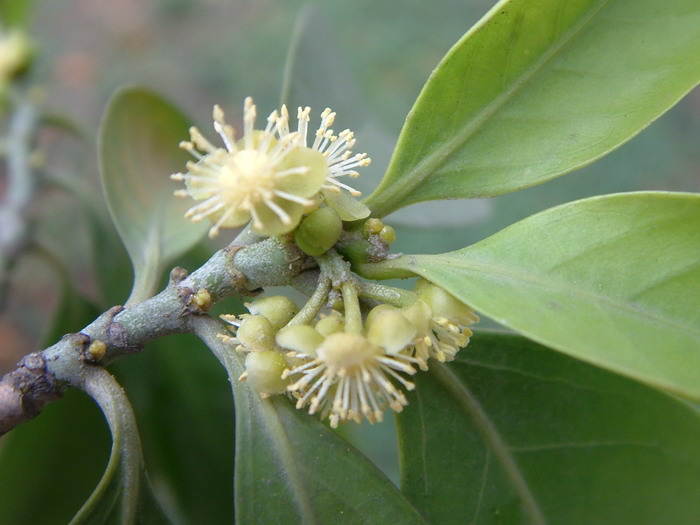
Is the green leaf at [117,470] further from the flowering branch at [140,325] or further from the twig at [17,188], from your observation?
the twig at [17,188]

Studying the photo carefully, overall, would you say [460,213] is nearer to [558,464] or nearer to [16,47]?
[558,464]

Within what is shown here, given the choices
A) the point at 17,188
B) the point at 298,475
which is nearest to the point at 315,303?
the point at 298,475

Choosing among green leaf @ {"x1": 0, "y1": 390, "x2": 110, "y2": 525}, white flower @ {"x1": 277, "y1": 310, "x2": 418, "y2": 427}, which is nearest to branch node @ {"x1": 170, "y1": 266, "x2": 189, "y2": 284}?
white flower @ {"x1": 277, "y1": 310, "x2": 418, "y2": 427}

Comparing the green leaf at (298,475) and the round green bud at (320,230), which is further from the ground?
the round green bud at (320,230)

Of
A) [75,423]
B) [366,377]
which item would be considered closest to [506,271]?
[366,377]

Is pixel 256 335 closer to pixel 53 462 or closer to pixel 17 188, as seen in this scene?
pixel 53 462

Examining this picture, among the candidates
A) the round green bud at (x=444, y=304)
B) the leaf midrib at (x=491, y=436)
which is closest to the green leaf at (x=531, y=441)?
the leaf midrib at (x=491, y=436)
